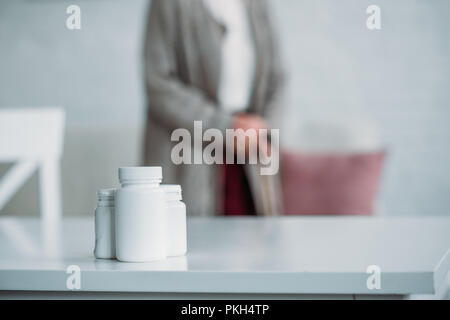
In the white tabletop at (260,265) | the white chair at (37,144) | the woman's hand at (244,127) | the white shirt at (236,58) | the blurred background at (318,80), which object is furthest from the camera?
the blurred background at (318,80)

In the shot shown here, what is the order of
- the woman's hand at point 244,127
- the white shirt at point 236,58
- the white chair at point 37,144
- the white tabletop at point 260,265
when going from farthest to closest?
the white shirt at point 236,58 < the woman's hand at point 244,127 < the white chair at point 37,144 < the white tabletop at point 260,265

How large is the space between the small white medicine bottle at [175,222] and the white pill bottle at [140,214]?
3cm

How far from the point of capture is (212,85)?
2.13 m

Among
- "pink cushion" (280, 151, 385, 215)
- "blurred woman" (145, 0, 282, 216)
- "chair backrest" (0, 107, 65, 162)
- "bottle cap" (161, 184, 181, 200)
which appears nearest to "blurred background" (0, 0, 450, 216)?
"pink cushion" (280, 151, 385, 215)

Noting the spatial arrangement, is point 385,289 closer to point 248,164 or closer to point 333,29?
point 248,164

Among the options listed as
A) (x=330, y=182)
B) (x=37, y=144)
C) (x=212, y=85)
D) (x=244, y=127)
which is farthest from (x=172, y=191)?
(x=330, y=182)

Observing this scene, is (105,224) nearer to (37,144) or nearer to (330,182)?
(37,144)

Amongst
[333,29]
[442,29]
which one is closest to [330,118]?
[333,29]

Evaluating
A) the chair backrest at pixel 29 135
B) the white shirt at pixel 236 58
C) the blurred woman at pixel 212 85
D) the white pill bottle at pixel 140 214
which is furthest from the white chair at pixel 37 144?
the white pill bottle at pixel 140 214

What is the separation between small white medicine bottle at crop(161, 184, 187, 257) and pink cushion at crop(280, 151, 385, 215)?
163 cm

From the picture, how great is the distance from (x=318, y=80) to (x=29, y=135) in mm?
1537

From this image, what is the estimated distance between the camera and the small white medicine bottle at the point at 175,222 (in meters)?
0.63

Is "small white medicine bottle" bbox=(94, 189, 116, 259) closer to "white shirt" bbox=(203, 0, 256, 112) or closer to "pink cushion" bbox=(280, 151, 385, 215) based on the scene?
"white shirt" bbox=(203, 0, 256, 112)

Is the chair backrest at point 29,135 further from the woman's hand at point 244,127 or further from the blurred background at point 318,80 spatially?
the blurred background at point 318,80
